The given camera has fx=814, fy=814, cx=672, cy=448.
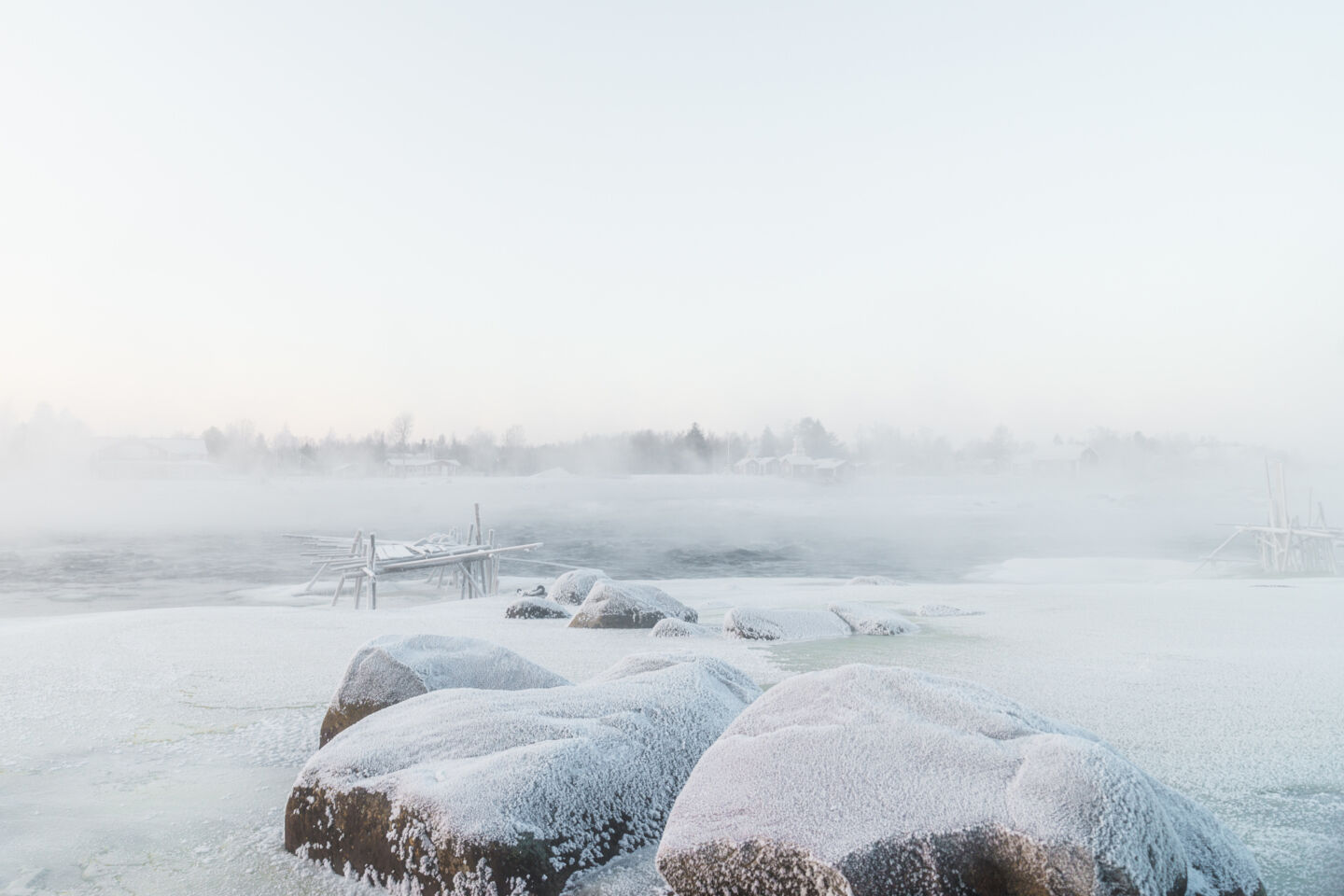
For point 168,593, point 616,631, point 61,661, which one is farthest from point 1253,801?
point 168,593

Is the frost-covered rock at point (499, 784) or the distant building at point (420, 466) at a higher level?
the distant building at point (420, 466)

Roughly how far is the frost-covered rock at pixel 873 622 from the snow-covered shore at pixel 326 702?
0.25 metres

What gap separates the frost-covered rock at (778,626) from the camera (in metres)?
7.68

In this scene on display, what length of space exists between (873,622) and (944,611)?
1.86 m

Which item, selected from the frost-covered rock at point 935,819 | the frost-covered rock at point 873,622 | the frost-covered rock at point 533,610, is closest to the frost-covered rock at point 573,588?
the frost-covered rock at point 533,610

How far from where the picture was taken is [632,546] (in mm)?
37281

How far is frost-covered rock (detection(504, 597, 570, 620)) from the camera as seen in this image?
9.70 meters

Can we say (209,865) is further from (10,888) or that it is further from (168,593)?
(168,593)

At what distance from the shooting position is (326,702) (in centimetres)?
497

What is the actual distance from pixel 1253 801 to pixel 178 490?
2715 inches

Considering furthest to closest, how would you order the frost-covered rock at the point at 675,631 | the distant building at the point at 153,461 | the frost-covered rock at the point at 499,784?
the distant building at the point at 153,461 < the frost-covered rock at the point at 675,631 < the frost-covered rock at the point at 499,784

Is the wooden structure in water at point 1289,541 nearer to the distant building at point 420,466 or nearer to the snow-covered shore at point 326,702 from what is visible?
the snow-covered shore at point 326,702

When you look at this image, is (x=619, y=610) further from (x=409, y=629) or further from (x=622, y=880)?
(x=622, y=880)

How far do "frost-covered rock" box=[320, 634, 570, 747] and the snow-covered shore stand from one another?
0.37 m
